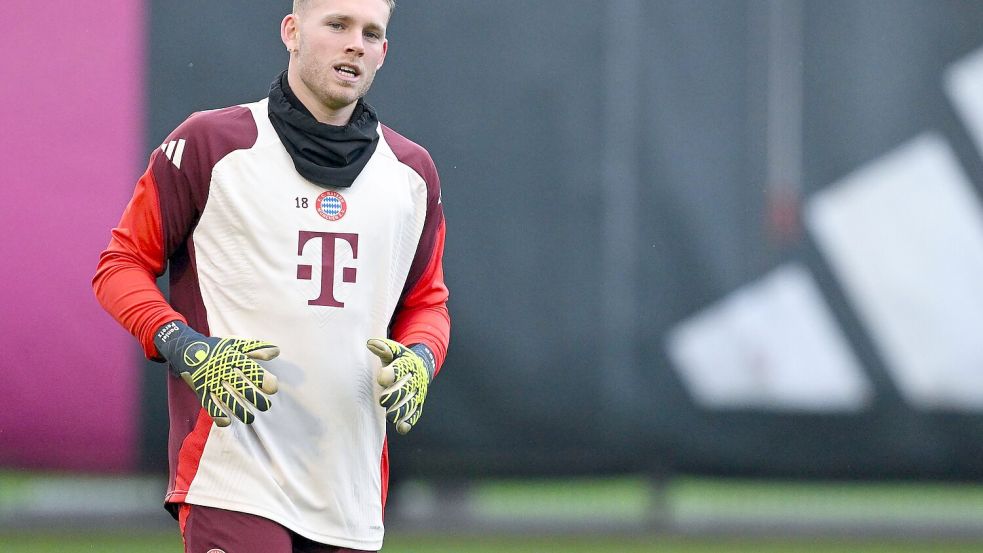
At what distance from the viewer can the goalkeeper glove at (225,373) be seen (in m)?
2.25

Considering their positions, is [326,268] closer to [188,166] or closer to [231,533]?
[188,166]

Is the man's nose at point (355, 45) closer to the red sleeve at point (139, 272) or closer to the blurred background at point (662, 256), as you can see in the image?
the red sleeve at point (139, 272)

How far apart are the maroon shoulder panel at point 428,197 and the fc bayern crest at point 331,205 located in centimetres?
19

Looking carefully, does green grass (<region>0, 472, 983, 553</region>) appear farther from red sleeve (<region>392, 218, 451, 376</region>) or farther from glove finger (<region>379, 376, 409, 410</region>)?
glove finger (<region>379, 376, 409, 410</region>)

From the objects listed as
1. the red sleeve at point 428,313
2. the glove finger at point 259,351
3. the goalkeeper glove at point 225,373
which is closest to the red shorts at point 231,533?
the goalkeeper glove at point 225,373

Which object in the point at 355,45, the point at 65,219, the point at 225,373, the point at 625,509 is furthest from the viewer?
the point at 625,509

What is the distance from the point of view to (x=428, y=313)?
2693 millimetres

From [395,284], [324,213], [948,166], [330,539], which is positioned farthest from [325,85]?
[948,166]

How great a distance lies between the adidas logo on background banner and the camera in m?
2.43

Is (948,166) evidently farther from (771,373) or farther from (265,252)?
(265,252)

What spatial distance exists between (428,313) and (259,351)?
492mm

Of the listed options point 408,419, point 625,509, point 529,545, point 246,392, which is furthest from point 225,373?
point 625,509

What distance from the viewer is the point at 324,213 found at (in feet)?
8.09

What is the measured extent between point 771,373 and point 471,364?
3.51ft
